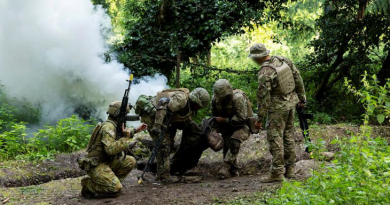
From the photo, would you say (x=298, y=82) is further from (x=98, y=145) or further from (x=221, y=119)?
(x=98, y=145)

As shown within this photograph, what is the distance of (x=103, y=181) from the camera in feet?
21.6

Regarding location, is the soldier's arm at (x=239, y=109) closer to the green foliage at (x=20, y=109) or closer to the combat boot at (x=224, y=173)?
the combat boot at (x=224, y=173)

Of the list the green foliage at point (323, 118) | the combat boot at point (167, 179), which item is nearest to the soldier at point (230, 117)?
the combat boot at point (167, 179)

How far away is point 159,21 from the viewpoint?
12836 mm

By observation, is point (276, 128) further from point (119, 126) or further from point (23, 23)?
point (23, 23)

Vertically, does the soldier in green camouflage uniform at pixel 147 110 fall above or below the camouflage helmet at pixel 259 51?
below

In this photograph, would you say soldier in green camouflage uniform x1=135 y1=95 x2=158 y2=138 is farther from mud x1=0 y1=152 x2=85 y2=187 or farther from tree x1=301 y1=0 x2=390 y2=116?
tree x1=301 y1=0 x2=390 y2=116

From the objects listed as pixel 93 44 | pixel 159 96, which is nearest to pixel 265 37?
pixel 93 44

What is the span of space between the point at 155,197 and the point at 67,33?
288 inches

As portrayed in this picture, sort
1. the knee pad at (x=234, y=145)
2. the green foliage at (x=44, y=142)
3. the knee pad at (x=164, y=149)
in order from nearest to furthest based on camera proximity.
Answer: the knee pad at (x=234, y=145) → the knee pad at (x=164, y=149) → the green foliage at (x=44, y=142)

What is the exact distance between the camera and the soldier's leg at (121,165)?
6.89 m

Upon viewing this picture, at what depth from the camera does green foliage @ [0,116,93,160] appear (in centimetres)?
935

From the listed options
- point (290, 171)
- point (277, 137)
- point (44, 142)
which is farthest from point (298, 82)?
point (44, 142)

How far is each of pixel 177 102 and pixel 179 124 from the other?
0.61 m
